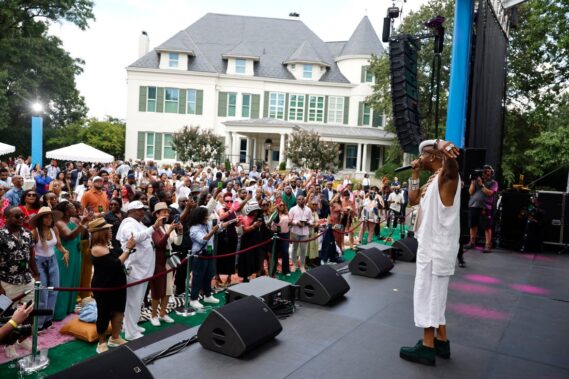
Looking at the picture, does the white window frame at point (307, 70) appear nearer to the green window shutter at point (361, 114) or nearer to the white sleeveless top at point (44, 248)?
the green window shutter at point (361, 114)

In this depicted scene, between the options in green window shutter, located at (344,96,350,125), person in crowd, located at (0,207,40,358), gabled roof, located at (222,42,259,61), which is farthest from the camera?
green window shutter, located at (344,96,350,125)

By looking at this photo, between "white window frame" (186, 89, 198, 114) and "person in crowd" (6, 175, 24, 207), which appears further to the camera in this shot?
"white window frame" (186, 89, 198, 114)

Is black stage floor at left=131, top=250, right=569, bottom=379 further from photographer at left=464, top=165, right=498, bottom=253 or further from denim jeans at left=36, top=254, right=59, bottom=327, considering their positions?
photographer at left=464, top=165, right=498, bottom=253

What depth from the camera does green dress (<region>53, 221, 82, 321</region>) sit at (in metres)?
6.29

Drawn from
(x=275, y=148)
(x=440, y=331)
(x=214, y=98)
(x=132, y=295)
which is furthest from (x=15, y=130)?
(x=440, y=331)

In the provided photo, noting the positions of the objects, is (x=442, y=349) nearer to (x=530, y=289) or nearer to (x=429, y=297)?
(x=429, y=297)

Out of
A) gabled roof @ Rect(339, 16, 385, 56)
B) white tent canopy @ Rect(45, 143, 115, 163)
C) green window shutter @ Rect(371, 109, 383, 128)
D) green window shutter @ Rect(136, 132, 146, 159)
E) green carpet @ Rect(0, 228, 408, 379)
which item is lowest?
green carpet @ Rect(0, 228, 408, 379)

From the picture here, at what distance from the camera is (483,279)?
26.0 ft

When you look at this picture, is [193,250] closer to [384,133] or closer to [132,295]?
[132,295]

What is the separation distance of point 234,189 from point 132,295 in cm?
746

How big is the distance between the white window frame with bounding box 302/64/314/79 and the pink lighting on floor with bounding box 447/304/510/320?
3174 centimetres

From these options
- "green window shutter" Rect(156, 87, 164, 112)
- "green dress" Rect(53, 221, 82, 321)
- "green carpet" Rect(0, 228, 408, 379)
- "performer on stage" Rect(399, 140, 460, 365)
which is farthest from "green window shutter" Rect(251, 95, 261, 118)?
"performer on stage" Rect(399, 140, 460, 365)

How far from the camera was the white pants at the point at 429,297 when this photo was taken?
4148 mm

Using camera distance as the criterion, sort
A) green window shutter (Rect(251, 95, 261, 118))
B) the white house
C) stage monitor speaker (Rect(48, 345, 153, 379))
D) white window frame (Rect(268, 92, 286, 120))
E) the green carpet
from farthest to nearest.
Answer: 1. white window frame (Rect(268, 92, 286, 120))
2. green window shutter (Rect(251, 95, 261, 118))
3. the white house
4. the green carpet
5. stage monitor speaker (Rect(48, 345, 153, 379))
